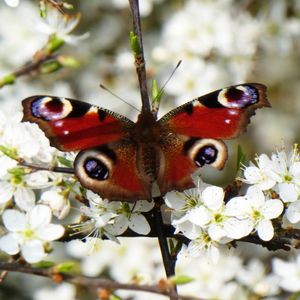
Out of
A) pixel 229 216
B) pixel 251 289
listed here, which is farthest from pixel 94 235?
pixel 251 289

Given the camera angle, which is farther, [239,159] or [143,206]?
[239,159]

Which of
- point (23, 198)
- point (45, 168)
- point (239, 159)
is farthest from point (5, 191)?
point (239, 159)

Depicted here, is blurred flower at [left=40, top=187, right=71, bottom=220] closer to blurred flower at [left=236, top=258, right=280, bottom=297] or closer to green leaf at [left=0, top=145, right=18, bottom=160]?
green leaf at [left=0, top=145, right=18, bottom=160]

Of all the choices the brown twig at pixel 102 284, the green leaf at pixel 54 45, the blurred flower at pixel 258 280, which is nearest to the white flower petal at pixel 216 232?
the brown twig at pixel 102 284

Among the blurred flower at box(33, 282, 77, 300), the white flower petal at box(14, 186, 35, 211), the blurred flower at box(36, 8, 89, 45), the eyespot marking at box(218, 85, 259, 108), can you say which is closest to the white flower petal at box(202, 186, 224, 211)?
the eyespot marking at box(218, 85, 259, 108)

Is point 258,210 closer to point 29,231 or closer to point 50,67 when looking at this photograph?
point 29,231

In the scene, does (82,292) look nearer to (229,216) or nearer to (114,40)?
(114,40)
